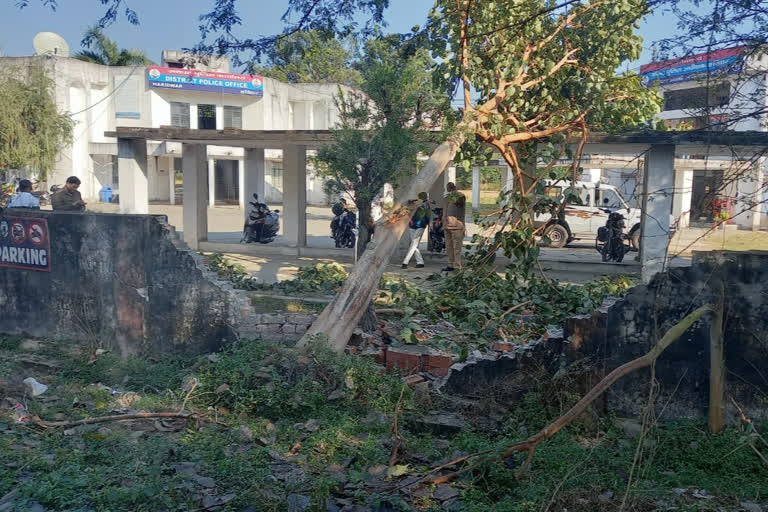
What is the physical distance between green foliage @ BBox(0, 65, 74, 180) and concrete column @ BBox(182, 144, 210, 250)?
11.6 m

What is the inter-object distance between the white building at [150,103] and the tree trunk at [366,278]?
25165mm

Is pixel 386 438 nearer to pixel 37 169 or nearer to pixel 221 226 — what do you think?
pixel 221 226

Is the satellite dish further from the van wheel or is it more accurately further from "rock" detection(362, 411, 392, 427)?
"rock" detection(362, 411, 392, 427)

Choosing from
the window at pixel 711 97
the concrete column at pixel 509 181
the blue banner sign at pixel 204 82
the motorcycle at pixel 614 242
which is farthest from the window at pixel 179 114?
the window at pixel 711 97

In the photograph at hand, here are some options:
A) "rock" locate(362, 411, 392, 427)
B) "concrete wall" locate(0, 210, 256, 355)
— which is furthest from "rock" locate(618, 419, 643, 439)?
"concrete wall" locate(0, 210, 256, 355)

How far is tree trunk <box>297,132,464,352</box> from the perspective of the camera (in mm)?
7184

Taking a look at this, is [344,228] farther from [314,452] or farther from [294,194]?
[314,452]

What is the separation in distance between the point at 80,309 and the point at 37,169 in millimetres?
21702

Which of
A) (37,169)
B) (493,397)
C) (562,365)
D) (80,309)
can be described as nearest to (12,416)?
(80,309)

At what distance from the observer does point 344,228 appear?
1800cm

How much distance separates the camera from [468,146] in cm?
862

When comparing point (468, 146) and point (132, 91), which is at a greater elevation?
point (132, 91)

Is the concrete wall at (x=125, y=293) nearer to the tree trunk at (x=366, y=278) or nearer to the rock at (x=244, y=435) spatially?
the tree trunk at (x=366, y=278)

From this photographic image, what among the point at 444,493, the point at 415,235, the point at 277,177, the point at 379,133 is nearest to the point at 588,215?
the point at 415,235
